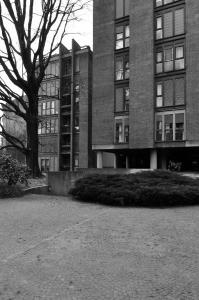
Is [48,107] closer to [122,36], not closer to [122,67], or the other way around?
[122,67]

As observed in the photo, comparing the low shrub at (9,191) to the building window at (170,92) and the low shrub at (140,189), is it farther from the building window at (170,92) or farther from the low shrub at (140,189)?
the building window at (170,92)

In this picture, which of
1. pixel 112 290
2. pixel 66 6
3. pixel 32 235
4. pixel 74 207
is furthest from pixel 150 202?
pixel 66 6

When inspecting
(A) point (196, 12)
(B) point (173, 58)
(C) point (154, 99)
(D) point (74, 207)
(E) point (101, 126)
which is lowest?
(D) point (74, 207)

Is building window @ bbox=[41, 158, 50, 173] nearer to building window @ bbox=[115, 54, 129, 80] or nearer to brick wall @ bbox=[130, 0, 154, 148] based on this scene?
building window @ bbox=[115, 54, 129, 80]

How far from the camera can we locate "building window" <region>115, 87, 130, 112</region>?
28422 millimetres

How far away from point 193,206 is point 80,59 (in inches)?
1530

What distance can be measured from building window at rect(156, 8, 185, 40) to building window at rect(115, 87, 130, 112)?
17.1ft

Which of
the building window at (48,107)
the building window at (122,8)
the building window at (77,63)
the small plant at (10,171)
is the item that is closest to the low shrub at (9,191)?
the small plant at (10,171)

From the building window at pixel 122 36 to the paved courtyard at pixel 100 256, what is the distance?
23327 mm

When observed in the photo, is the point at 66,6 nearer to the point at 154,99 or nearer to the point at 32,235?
the point at 154,99

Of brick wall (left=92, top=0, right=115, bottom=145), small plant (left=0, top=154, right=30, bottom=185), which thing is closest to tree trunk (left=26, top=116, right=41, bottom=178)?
small plant (left=0, top=154, right=30, bottom=185)

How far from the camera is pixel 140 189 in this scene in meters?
9.88

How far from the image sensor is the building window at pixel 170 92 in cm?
2578

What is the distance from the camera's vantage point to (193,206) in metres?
9.63
